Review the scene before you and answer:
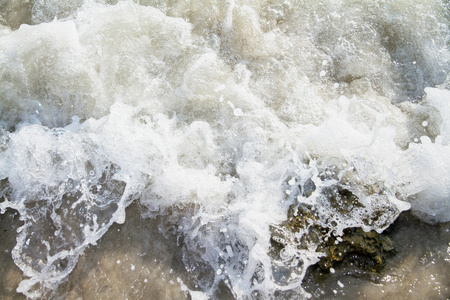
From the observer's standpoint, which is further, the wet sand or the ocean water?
the ocean water

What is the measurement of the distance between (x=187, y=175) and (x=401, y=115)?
81.9 inches

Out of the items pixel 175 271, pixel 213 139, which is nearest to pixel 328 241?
pixel 175 271

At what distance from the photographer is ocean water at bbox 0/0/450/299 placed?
243cm

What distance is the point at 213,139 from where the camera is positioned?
2.92 m

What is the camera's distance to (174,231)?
2.56m

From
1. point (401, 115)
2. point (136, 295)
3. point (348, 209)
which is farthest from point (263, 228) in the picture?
point (401, 115)

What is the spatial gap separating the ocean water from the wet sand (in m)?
0.02

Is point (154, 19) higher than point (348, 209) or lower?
higher

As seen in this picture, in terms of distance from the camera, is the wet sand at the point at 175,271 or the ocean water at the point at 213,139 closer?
the wet sand at the point at 175,271

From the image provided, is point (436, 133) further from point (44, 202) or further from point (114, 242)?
point (44, 202)

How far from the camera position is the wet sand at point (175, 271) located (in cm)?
228

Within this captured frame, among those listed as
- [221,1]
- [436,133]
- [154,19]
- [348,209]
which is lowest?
[348,209]

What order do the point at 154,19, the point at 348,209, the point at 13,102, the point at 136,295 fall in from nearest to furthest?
the point at 136,295 < the point at 348,209 < the point at 13,102 < the point at 154,19

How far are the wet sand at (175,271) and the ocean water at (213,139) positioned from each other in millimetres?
15
